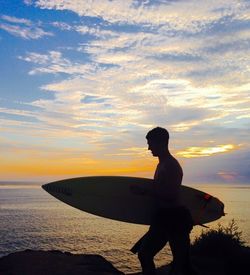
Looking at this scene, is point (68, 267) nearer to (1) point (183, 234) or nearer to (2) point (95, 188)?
(2) point (95, 188)

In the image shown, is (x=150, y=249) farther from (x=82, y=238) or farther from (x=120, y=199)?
(x=82, y=238)

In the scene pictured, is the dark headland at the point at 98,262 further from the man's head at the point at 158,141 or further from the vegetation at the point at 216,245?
the man's head at the point at 158,141

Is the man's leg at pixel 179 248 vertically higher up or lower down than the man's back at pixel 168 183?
lower down

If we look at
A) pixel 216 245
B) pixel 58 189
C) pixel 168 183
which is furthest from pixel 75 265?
pixel 168 183

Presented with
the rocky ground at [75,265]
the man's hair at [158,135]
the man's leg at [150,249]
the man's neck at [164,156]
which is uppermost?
the man's hair at [158,135]

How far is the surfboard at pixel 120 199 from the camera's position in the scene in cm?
782

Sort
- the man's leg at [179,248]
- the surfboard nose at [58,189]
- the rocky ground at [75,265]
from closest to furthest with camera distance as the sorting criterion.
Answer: the man's leg at [179,248], the rocky ground at [75,265], the surfboard nose at [58,189]

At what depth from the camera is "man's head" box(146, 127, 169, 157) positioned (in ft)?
19.2

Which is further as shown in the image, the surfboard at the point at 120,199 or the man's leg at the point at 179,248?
the surfboard at the point at 120,199

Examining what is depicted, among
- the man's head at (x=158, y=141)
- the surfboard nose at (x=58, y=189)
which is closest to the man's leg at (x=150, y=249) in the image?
the man's head at (x=158, y=141)

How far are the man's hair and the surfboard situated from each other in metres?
2.15

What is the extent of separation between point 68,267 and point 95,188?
2081 mm

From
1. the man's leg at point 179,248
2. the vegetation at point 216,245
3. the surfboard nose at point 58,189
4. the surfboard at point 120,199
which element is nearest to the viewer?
the man's leg at point 179,248

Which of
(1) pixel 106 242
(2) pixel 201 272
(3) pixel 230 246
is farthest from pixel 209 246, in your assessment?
(1) pixel 106 242
